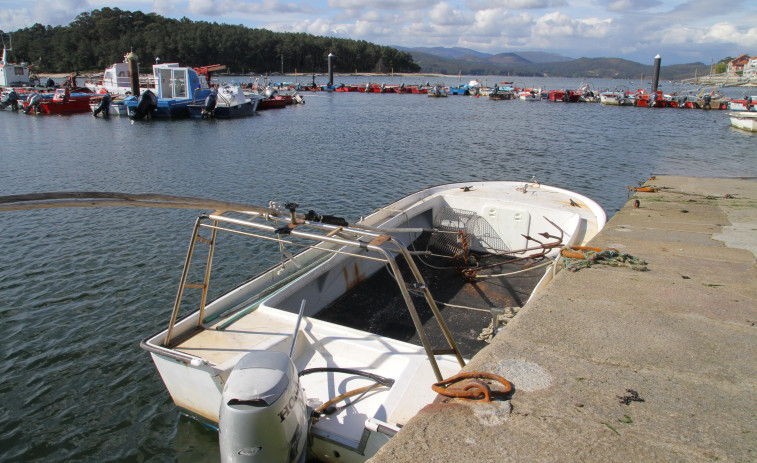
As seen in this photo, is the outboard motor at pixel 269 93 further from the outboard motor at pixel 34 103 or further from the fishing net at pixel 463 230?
the fishing net at pixel 463 230

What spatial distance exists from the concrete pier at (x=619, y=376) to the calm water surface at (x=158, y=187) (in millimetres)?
3289

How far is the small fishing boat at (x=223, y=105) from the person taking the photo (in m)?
38.5

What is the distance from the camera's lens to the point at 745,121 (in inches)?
1490

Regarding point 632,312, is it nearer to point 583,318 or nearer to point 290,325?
point 583,318

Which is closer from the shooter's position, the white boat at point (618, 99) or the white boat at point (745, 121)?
the white boat at point (745, 121)

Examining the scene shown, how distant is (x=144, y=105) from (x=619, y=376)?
1601 inches

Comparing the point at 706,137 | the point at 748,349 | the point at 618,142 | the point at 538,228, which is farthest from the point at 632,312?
the point at 706,137

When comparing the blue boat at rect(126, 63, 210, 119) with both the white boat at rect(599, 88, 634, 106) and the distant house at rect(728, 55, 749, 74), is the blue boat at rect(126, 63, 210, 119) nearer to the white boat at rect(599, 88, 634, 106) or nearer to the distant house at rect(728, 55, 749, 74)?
the white boat at rect(599, 88, 634, 106)

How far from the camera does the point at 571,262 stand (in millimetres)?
6211

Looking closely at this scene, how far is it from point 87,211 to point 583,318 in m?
13.6

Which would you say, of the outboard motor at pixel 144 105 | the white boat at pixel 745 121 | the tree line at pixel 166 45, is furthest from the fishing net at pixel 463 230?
the tree line at pixel 166 45

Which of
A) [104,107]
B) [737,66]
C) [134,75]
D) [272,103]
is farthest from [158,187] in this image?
[737,66]

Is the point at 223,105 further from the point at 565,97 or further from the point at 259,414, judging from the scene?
the point at 565,97

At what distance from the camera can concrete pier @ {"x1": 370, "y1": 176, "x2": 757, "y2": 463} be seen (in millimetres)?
2895
